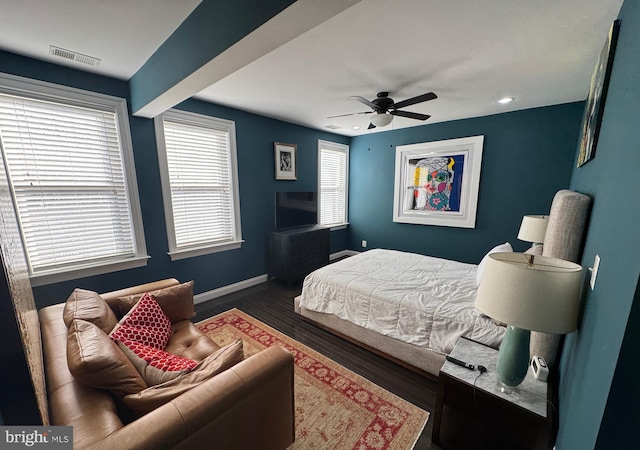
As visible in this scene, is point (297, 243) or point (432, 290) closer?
point (432, 290)

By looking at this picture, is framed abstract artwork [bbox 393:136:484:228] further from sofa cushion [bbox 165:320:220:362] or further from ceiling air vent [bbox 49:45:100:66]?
ceiling air vent [bbox 49:45:100:66]

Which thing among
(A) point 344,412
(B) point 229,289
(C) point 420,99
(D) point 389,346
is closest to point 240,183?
(B) point 229,289

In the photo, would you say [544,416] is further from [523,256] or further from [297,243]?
[297,243]

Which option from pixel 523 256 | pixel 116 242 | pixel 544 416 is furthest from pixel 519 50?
pixel 116 242

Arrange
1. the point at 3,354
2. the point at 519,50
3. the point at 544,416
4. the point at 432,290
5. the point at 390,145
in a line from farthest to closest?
the point at 390,145, the point at 432,290, the point at 519,50, the point at 544,416, the point at 3,354

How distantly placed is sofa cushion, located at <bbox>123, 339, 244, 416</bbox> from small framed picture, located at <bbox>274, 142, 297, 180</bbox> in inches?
123

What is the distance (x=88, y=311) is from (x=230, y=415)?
117cm

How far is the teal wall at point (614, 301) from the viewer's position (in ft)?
1.92

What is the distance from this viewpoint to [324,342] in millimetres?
2477

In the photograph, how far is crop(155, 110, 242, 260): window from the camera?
293cm

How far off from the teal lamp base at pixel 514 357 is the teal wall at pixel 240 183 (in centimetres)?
321

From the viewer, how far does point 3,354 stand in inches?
25.0

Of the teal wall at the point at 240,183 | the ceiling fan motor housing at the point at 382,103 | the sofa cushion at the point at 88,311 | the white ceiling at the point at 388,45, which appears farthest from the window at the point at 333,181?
the sofa cushion at the point at 88,311

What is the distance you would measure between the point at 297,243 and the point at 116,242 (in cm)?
214
